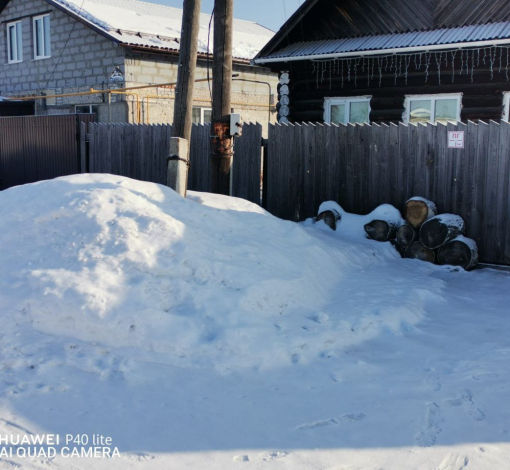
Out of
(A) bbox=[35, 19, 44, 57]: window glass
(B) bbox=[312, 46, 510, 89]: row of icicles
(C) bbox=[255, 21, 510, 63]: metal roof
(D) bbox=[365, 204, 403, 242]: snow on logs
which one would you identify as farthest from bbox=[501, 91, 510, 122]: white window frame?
(A) bbox=[35, 19, 44, 57]: window glass

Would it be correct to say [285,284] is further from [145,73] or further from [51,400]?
[145,73]

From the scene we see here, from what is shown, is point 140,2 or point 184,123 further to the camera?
point 140,2

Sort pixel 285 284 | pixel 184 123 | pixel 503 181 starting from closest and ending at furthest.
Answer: pixel 285 284 < pixel 503 181 < pixel 184 123

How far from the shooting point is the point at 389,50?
11.5 meters

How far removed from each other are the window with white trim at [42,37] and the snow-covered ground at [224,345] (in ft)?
52.1

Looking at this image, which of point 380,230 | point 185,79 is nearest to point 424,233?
point 380,230

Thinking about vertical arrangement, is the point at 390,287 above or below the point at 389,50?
below

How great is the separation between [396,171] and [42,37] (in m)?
16.2

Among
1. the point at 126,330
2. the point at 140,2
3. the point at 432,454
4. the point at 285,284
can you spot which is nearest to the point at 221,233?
the point at 285,284

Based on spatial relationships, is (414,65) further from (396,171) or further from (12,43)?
(12,43)

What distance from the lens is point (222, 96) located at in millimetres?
8789

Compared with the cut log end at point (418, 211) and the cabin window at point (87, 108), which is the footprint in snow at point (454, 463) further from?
the cabin window at point (87, 108)

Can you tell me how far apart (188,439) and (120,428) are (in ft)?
1.39

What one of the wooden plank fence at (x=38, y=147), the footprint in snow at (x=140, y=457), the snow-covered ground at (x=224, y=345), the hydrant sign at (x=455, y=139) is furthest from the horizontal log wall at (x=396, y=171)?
the footprint in snow at (x=140, y=457)
